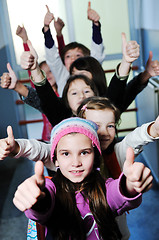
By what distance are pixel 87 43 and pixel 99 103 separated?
2186mm

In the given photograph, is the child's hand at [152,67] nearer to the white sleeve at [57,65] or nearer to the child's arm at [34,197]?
the white sleeve at [57,65]

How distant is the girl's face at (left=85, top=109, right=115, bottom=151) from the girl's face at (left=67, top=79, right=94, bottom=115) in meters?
0.25

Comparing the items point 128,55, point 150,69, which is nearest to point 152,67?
point 150,69

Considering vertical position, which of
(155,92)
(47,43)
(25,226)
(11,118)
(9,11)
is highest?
(9,11)

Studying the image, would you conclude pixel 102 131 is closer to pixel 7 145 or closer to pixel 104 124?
pixel 104 124

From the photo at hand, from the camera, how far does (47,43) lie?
200 centimetres

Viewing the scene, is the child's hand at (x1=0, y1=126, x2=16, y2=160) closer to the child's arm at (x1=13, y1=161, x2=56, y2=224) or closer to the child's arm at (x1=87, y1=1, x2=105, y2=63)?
the child's arm at (x1=13, y1=161, x2=56, y2=224)

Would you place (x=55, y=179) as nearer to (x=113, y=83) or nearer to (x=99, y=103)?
(x=99, y=103)

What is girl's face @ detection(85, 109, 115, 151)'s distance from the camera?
49.6 inches

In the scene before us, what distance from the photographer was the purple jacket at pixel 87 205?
2.68ft

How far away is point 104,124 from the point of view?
4.17 feet

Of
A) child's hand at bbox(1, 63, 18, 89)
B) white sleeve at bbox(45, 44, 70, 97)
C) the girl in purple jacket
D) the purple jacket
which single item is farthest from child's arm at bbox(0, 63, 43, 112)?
the purple jacket

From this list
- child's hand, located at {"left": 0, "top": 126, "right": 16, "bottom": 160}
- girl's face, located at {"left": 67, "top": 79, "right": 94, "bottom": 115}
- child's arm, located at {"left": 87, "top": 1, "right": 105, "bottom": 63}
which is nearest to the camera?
child's hand, located at {"left": 0, "top": 126, "right": 16, "bottom": 160}

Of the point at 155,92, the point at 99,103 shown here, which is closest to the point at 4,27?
the point at 155,92
